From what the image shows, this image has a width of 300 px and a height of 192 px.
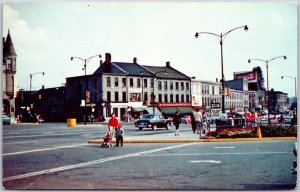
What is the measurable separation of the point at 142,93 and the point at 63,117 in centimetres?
431

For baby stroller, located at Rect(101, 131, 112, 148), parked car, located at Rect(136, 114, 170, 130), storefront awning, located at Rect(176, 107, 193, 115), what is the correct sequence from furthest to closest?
parked car, located at Rect(136, 114, 170, 130), storefront awning, located at Rect(176, 107, 193, 115), baby stroller, located at Rect(101, 131, 112, 148)

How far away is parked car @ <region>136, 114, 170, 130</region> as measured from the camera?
24069 millimetres

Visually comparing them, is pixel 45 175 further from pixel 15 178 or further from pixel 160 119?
pixel 160 119

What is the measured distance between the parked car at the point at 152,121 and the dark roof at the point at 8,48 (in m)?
12.9

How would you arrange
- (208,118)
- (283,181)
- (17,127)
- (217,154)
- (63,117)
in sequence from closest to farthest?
1. (283,181)
2. (217,154)
3. (17,127)
4. (63,117)
5. (208,118)

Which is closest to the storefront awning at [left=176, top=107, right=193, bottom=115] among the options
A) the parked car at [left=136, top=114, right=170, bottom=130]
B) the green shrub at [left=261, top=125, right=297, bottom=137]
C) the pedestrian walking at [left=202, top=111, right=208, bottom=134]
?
the pedestrian walking at [left=202, top=111, right=208, bottom=134]

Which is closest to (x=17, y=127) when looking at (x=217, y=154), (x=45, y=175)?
(x=45, y=175)

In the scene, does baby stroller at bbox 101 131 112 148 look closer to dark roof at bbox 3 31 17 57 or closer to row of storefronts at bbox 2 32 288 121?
row of storefronts at bbox 2 32 288 121

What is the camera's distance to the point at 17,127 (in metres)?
15.1

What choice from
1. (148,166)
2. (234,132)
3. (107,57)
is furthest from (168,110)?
(148,166)

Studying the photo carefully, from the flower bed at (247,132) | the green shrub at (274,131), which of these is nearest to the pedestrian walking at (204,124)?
the flower bed at (247,132)

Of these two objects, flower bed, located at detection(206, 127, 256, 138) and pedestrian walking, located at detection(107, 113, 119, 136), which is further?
flower bed, located at detection(206, 127, 256, 138)

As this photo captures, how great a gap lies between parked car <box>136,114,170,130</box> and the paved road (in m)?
9.02

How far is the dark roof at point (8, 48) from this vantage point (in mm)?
11097
